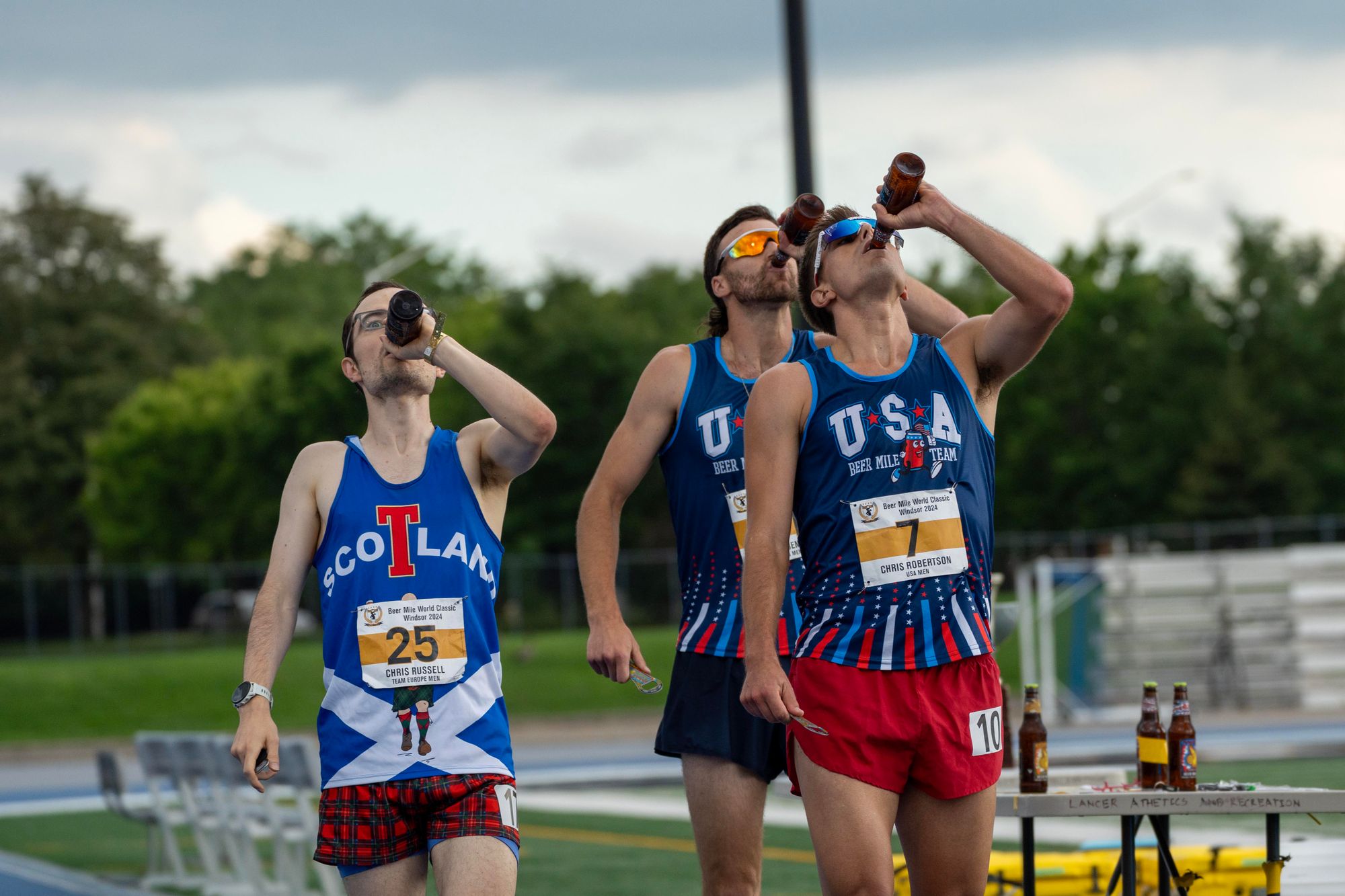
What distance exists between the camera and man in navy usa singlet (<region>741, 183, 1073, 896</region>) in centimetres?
424

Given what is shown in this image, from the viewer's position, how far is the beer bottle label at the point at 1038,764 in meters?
5.79

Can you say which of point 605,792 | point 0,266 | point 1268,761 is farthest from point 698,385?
point 0,266

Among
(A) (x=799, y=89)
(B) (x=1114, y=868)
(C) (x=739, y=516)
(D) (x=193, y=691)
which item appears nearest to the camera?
(C) (x=739, y=516)

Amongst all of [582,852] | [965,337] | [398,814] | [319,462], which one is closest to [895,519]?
[965,337]

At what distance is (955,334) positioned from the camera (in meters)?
4.56

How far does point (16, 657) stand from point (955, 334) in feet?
124

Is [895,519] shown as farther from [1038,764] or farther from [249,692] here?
[1038,764]

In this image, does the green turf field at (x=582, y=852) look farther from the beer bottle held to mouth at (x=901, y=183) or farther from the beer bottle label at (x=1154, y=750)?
the beer bottle held to mouth at (x=901, y=183)

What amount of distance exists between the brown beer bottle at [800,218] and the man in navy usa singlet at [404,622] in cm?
85

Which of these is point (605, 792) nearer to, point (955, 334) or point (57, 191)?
point (955, 334)

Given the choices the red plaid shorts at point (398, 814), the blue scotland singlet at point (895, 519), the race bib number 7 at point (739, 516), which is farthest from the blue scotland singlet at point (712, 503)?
the red plaid shorts at point (398, 814)

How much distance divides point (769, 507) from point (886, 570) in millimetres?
327

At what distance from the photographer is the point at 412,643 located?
4.54 metres

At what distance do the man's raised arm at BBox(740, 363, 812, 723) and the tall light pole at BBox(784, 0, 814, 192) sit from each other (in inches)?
317
